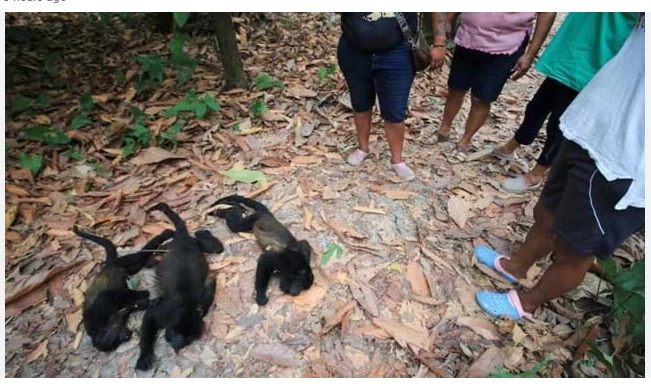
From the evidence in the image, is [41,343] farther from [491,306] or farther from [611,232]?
[611,232]

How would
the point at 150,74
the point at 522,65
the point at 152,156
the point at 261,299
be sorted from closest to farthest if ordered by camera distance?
the point at 261,299
the point at 522,65
the point at 152,156
the point at 150,74

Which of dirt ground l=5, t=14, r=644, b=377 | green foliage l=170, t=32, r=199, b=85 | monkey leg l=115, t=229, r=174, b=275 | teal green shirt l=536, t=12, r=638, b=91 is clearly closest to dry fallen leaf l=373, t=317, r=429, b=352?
dirt ground l=5, t=14, r=644, b=377

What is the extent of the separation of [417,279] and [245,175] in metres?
1.61

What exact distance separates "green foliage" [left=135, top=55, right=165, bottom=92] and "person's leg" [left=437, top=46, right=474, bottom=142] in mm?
2899

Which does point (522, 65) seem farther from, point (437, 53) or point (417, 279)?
point (417, 279)

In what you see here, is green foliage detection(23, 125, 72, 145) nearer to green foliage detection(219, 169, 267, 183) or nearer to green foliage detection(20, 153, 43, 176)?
green foliage detection(20, 153, 43, 176)

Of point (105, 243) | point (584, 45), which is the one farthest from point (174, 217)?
point (584, 45)

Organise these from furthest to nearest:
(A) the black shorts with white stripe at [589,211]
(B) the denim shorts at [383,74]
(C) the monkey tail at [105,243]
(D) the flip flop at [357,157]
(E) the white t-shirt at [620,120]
→ (D) the flip flop at [357,157], (B) the denim shorts at [383,74], (C) the monkey tail at [105,243], (A) the black shorts with white stripe at [589,211], (E) the white t-shirt at [620,120]

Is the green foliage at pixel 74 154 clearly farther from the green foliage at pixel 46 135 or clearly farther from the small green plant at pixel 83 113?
the small green plant at pixel 83 113

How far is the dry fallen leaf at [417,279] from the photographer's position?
2.84 m

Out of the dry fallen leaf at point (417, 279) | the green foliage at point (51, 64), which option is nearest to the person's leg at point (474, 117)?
the dry fallen leaf at point (417, 279)

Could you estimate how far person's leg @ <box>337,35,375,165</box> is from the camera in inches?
124

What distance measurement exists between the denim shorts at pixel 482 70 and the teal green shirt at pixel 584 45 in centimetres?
33

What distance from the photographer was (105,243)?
3.01 metres
